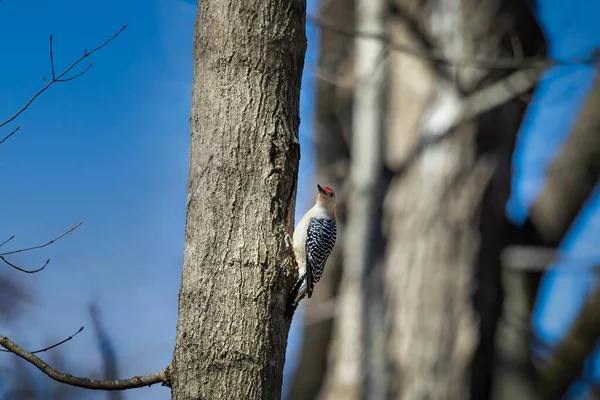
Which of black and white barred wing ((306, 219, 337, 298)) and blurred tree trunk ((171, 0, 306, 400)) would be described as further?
black and white barred wing ((306, 219, 337, 298))

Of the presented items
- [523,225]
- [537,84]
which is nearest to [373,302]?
[523,225]

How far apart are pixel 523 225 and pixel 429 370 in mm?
2603

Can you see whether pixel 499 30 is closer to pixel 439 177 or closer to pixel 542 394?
pixel 439 177

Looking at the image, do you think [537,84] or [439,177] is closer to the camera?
[439,177]

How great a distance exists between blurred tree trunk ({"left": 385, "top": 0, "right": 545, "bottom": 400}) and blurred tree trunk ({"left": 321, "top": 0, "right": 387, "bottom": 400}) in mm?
305

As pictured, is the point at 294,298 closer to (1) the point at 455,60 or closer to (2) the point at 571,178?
(1) the point at 455,60

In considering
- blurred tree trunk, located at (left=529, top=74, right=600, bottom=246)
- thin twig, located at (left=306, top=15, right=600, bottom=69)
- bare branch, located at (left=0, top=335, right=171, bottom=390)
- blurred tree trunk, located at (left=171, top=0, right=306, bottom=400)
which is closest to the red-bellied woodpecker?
blurred tree trunk, located at (left=171, top=0, right=306, bottom=400)

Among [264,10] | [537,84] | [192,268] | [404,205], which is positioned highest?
[537,84]

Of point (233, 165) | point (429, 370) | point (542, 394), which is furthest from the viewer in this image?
point (542, 394)

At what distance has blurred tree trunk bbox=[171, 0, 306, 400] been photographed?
261 centimetres

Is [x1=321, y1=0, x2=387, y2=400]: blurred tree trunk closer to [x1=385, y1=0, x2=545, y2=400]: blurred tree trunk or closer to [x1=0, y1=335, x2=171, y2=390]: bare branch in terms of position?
[x1=385, y1=0, x2=545, y2=400]: blurred tree trunk

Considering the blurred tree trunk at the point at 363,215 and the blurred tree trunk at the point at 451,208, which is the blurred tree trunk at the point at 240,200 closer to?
the blurred tree trunk at the point at 363,215

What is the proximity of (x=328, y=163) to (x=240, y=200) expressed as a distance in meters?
5.99

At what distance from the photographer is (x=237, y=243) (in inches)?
106
